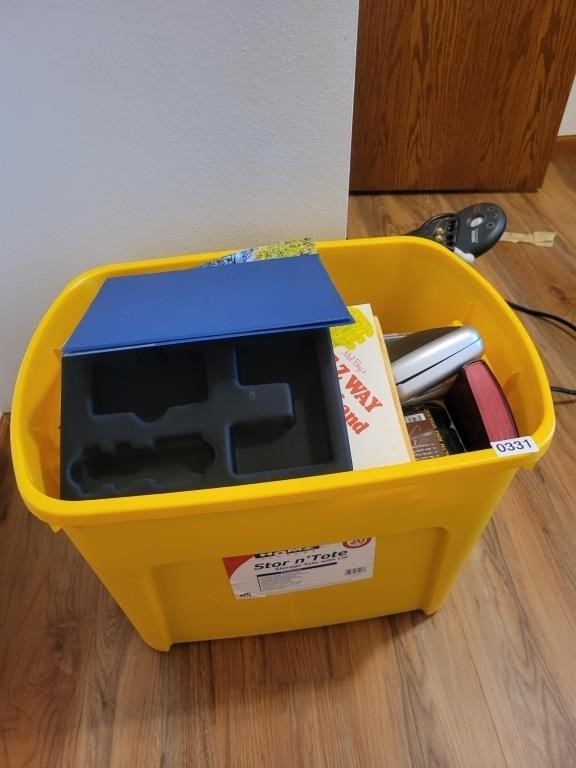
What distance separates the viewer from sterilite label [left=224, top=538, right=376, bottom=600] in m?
0.54

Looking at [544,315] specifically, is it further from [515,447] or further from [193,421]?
[193,421]

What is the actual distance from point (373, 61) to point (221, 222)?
2.93ft

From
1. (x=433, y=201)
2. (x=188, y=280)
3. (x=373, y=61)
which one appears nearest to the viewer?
(x=188, y=280)

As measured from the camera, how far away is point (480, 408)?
568 mm

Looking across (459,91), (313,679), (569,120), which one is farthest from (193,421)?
(569,120)

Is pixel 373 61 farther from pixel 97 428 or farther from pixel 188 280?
pixel 97 428

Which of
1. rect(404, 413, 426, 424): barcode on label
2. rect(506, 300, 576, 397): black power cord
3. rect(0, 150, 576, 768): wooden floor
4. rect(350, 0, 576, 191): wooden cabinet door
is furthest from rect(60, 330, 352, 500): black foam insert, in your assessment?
rect(350, 0, 576, 191): wooden cabinet door

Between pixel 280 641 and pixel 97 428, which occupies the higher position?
pixel 97 428

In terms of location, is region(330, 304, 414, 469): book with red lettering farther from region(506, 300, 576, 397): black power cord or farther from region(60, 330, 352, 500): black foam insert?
region(506, 300, 576, 397): black power cord

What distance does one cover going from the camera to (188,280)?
59cm

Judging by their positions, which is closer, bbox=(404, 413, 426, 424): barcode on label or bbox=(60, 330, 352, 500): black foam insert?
bbox=(60, 330, 352, 500): black foam insert

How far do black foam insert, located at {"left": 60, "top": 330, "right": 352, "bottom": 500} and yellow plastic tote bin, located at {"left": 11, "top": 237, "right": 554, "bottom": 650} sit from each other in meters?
0.03

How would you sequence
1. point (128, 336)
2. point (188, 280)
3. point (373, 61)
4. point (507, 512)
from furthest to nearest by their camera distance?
point (373, 61) < point (507, 512) < point (188, 280) < point (128, 336)

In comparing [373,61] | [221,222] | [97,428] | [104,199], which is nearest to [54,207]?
[104,199]
